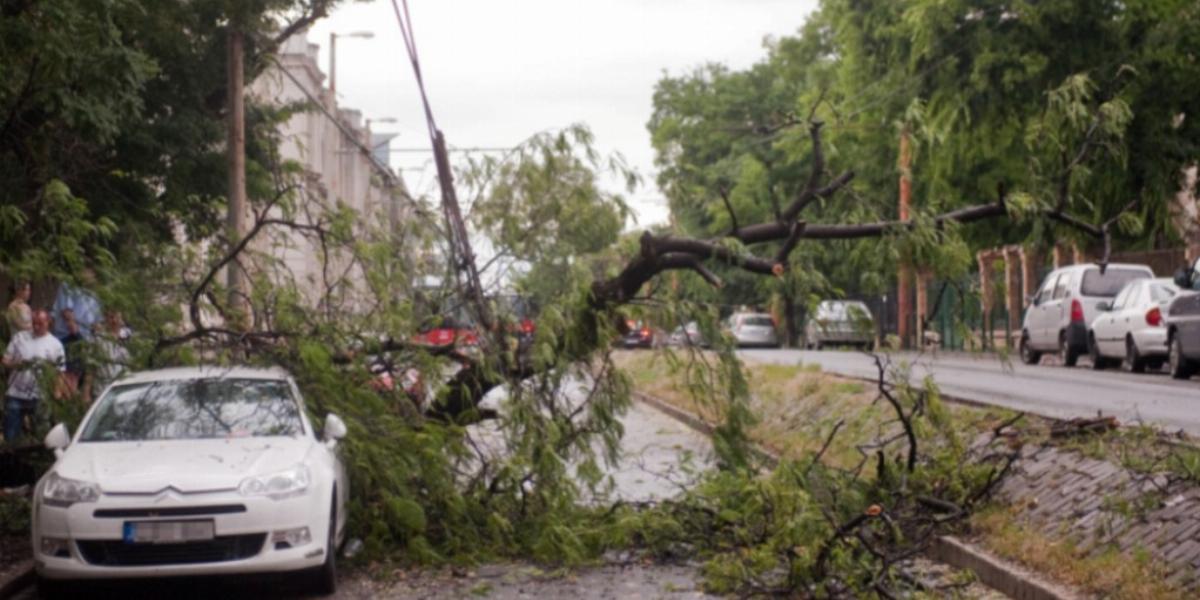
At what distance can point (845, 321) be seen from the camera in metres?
13.3

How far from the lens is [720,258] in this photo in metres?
13.1

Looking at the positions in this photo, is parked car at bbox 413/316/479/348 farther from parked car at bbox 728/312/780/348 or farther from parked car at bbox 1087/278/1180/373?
parked car at bbox 728/312/780/348

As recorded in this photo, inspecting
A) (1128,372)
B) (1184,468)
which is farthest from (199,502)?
(1128,372)

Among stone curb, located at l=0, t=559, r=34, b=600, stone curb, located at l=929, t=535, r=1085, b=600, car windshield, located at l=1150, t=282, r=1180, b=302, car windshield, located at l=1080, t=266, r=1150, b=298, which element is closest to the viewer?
stone curb, located at l=929, t=535, r=1085, b=600

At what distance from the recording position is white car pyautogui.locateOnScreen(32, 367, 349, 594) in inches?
388

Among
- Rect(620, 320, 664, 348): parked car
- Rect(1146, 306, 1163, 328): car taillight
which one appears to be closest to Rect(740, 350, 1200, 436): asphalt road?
Rect(1146, 306, 1163, 328): car taillight

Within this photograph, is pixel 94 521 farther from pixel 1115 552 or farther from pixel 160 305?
pixel 1115 552

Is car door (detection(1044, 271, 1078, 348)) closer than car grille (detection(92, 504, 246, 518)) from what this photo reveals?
No

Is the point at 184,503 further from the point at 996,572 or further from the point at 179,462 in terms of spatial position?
the point at 996,572

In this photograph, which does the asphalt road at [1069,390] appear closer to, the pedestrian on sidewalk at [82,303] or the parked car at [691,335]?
the parked car at [691,335]

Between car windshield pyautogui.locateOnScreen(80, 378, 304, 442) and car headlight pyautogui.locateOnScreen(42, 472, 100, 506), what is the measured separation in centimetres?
81

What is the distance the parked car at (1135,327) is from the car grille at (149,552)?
20.7m

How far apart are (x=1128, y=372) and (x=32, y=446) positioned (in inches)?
814

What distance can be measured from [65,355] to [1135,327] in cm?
2011
